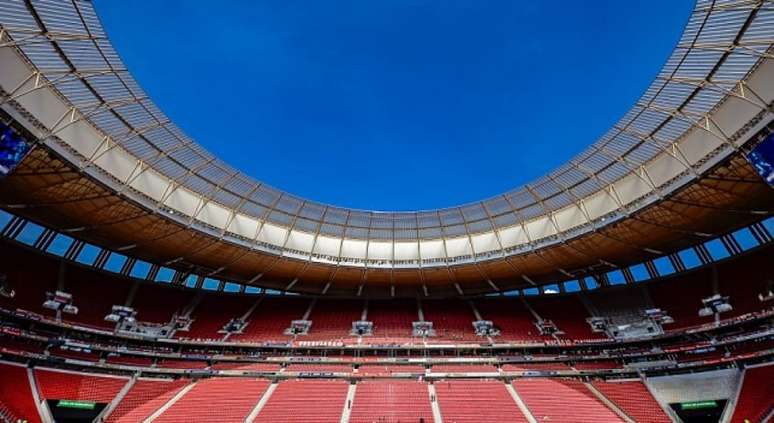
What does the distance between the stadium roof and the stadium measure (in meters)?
0.12

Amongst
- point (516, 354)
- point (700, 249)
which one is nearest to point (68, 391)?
point (516, 354)

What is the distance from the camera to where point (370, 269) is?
119 ft

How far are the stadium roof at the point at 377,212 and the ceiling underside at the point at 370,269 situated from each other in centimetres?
110

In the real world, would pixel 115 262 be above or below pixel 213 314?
above

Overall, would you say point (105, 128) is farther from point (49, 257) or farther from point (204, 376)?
point (204, 376)

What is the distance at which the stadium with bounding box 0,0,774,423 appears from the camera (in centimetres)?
2158

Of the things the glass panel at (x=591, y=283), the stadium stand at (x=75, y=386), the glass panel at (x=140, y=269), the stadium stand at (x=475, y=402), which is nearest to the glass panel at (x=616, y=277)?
the glass panel at (x=591, y=283)

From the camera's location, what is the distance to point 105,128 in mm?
24562

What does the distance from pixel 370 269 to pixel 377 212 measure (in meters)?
5.24

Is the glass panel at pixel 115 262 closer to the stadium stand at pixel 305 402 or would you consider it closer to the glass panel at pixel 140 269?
the glass panel at pixel 140 269

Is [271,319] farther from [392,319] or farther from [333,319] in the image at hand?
[392,319]

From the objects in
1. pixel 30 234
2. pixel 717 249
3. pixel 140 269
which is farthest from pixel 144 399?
pixel 717 249

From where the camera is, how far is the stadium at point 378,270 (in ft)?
70.8

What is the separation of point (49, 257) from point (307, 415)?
85.9 ft
